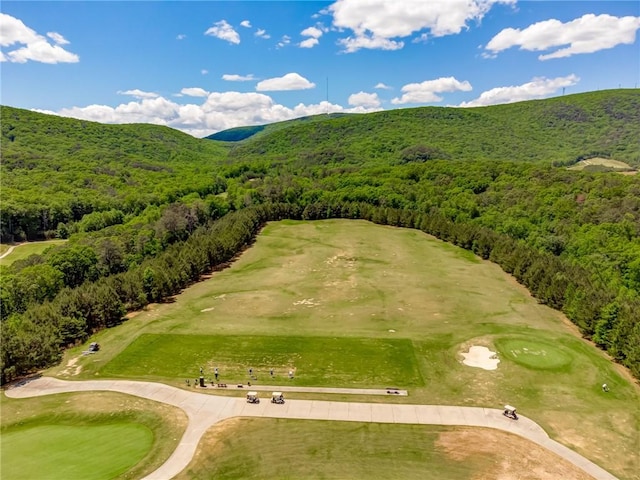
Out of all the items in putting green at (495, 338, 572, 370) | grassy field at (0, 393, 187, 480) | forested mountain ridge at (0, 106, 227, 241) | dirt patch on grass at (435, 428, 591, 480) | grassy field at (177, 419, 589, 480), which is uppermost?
forested mountain ridge at (0, 106, 227, 241)

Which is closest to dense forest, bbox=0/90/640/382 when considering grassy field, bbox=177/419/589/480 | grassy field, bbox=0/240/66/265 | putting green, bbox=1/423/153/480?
grassy field, bbox=0/240/66/265

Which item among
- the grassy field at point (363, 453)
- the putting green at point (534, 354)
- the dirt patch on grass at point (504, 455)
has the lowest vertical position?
the putting green at point (534, 354)

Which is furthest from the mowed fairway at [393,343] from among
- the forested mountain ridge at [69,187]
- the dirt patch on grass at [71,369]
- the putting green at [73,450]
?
the forested mountain ridge at [69,187]

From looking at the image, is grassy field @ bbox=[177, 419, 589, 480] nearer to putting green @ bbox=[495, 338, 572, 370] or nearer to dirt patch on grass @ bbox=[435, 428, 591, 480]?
dirt patch on grass @ bbox=[435, 428, 591, 480]

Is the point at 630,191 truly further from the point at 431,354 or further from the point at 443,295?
the point at 431,354

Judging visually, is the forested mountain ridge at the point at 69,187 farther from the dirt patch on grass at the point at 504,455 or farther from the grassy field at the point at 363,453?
the dirt patch on grass at the point at 504,455

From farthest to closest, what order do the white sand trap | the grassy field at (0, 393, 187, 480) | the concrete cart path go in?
the white sand trap
the concrete cart path
the grassy field at (0, 393, 187, 480)
